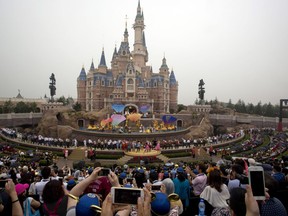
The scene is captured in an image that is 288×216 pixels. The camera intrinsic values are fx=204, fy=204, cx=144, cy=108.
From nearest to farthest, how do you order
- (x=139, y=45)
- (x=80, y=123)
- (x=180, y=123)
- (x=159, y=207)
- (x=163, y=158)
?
(x=159, y=207) → (x=163, y=158) → (x=80, y=123) → (x=180, y=123) → (x=139, y=45)

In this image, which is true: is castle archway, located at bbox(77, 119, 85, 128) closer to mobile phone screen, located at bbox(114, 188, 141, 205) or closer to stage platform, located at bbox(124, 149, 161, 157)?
stage platform, located at bbox(124, 149, 161, 157)

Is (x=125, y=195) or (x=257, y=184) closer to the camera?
(x=125, y=195)

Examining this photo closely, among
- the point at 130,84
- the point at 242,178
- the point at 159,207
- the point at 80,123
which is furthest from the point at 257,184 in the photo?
the point at 130,84

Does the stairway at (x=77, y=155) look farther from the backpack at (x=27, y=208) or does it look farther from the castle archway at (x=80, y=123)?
the castle archway at (x=80, y=123)

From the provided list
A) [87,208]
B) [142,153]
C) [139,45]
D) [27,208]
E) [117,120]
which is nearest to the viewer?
[87,208]

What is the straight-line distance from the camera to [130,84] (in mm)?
60844

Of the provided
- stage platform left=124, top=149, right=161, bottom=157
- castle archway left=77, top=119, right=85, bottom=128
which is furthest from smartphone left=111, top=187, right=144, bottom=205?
castle archway left=77, top=119, right=85, bottom=128

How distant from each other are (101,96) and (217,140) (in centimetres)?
3925

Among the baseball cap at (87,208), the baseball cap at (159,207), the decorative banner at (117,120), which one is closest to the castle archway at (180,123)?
the decorative banner at (117,120)

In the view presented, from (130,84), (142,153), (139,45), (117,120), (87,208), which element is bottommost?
(142,153)

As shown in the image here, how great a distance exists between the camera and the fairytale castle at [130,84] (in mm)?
59656

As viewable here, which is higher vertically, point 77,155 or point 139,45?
point 139,45

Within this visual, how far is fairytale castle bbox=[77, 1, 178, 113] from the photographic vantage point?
59656 mm

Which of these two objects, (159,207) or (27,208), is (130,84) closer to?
(27,208)
